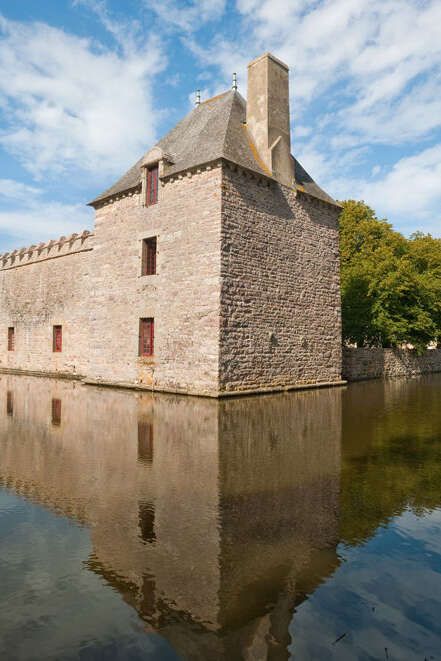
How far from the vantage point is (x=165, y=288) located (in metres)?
13.6

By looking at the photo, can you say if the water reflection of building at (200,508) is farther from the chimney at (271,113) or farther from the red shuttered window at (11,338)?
the red shuttered window at (11,338)

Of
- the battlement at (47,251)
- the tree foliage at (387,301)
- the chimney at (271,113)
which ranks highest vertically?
the chimney at (271,113)

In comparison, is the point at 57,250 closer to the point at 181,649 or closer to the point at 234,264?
the point at 234,264

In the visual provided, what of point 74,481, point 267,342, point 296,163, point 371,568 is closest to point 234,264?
point 267,342

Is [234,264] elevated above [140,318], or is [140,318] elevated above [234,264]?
[234,264]

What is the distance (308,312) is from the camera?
15.0m

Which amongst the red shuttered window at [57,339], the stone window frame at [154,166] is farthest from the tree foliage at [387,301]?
the red shuttered window at [57,339]

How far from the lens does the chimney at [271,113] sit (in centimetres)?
1409

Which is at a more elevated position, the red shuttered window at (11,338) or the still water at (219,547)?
the red shuttered window at (11,338)

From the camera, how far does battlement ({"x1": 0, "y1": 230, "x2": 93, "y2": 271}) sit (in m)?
19.1

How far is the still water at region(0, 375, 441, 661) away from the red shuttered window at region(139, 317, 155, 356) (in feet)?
25.6

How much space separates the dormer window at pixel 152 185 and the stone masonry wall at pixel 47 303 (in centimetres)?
500

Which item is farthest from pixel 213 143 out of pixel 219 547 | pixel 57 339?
pixel 219 547

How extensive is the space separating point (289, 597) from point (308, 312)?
512 inches
